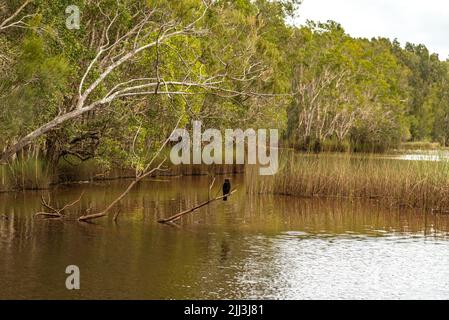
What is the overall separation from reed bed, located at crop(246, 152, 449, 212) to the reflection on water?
0.87m

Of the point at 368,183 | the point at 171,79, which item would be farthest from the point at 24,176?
the point at 368,183

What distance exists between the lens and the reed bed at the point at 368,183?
22.6 meters

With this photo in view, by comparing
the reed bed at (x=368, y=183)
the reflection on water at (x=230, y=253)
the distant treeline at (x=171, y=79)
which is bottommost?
the reflection on water at (x=230, y=253)

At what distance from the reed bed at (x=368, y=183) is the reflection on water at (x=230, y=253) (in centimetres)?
87

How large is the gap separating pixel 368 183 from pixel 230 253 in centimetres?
1122

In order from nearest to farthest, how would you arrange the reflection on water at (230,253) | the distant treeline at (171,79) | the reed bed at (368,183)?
the reflection on water at (230,253) → the distant treeline at (171,79) → the reed bed at (368,183)

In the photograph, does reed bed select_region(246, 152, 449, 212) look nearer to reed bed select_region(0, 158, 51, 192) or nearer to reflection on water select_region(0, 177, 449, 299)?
reflection on water select_region(0, 177, 449, 299)

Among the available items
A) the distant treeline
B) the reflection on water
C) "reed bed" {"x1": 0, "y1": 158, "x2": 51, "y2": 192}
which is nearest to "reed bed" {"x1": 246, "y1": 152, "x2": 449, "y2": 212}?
the reflection on water

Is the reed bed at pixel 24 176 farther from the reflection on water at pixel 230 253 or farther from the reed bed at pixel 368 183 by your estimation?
the reed bed at pixel 368 183

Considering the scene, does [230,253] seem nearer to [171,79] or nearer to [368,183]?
[368,183]

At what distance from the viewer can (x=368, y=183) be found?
25266 millimetres

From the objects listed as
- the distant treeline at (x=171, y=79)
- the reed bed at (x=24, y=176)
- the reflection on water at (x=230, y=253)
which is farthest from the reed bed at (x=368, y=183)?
the reed bed at (x=24, y=176)

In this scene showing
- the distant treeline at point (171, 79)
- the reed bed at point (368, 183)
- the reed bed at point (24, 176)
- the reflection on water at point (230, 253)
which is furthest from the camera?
the reed bed at point (24, 176)

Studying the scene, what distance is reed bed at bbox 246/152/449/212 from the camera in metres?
22.6
